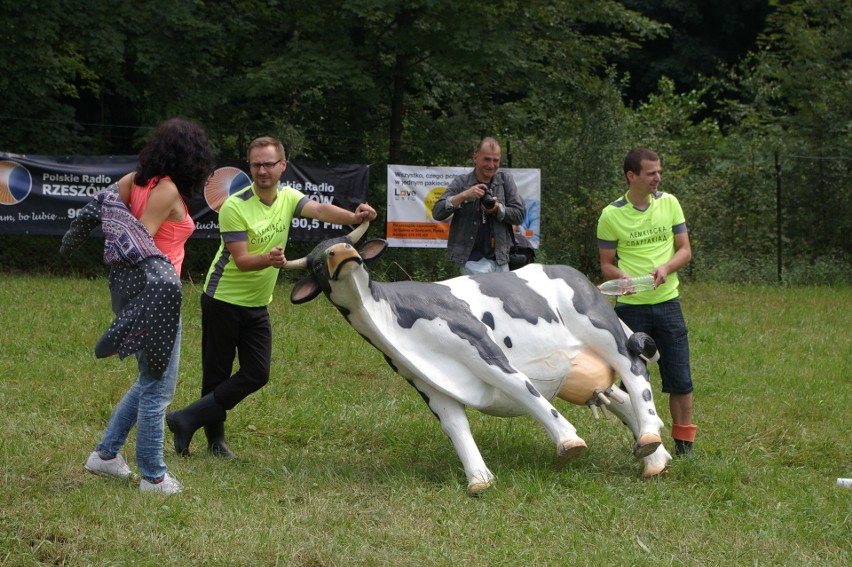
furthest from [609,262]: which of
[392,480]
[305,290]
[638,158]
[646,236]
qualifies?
[305,290]

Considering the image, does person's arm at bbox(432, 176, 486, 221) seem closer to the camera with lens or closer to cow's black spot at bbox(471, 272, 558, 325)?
the camera with lens

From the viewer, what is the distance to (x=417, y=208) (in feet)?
45.1

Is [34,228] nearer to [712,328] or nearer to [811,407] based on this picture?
[712,328]

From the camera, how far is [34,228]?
A: 43.4ft

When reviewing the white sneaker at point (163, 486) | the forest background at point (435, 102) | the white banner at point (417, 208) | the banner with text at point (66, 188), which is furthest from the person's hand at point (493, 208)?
the forest background at point (435, 102)

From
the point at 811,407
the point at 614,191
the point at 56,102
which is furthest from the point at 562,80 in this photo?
the point at 811,407

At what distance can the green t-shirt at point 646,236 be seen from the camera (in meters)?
6.20

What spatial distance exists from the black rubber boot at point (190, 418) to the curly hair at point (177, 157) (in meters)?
1.44

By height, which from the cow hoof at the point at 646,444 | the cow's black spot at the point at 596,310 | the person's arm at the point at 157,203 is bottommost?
the cow hoof at the point at 646,444

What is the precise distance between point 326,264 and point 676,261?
2.20 metres

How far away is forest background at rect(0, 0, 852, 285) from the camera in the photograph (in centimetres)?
1495

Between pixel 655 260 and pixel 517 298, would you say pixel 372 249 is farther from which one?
pixel 655 260

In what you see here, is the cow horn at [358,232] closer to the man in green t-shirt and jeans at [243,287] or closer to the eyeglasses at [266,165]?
the man in green t-shirt and jeans at [243,287]

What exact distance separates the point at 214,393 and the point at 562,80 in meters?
11.9
